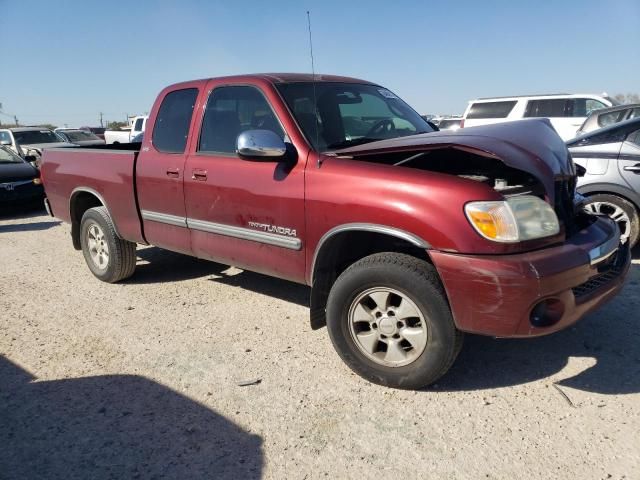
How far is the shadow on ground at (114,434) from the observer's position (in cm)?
246

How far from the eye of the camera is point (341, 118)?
3793 millimetres

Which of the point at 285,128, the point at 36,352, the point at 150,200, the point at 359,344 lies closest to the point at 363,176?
the point at 285,128

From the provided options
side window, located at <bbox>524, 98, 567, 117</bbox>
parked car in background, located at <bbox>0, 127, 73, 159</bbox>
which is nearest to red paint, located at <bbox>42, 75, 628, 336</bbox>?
parked car in background, located at <bbox>0, 127, 73, 159</bbox>

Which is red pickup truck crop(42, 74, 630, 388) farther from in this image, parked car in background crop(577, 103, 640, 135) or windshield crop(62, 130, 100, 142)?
windshield crop(62, 130, 100, 142)

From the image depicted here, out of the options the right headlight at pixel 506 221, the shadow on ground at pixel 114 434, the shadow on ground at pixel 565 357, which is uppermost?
the right headlight at pixel 506 221

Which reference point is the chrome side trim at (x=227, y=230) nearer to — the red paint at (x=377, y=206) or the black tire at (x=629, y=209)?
the red paint at (x=377, y=206)

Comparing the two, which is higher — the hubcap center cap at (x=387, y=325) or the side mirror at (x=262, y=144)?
the side mirror at (x=262, y=144)

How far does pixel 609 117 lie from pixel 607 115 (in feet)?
0.25

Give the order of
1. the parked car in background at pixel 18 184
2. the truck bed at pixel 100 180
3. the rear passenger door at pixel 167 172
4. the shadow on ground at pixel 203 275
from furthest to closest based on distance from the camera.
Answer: the parked car in background at pixel 18 184 → the shadow on ground at pixel 203 275 → the truck bed at pixel 100 180 → the rear passenger door at pixel 167 172

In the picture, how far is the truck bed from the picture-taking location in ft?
15.4

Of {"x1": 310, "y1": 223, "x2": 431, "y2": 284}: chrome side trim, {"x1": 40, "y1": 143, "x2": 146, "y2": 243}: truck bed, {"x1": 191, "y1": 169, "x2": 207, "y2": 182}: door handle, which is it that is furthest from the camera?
{"x1": 40, "y1": 143, "x2": 146, "y2": 243}: truck bed

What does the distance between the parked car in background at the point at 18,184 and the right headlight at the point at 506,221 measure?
898cm

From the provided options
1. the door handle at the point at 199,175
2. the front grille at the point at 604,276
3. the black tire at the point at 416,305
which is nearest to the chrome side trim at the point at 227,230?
the door handle at the point at 199,175

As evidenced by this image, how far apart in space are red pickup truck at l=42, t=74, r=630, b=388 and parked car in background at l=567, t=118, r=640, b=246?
79.3 inches
